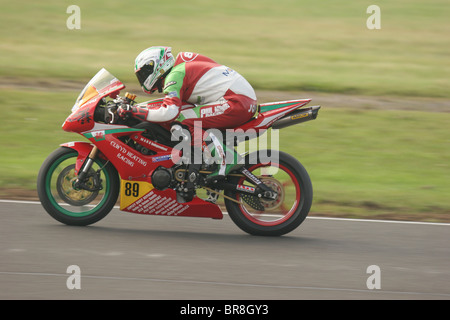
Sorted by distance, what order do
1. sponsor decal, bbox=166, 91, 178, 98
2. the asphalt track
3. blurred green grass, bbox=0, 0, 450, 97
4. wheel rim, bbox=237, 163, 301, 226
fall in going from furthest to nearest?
blurred green grass, bbox=0, 0, 450, 97, wheel rim, bbox=237, 163, 301, 226, sponsor decal, bbox=166, 91, 178, 98, the asphalt track

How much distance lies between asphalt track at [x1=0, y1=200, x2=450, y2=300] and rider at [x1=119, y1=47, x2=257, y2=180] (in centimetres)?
90

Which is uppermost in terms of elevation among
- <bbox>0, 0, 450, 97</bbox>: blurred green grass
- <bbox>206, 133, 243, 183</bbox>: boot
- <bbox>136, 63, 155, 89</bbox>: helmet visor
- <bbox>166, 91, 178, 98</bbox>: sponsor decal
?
<bbox>0, 0, 450, 97</bbox>: blurred green grass

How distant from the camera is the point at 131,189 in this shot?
7.67m

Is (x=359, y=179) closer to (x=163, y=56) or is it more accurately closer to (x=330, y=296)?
(x=163, y=56)

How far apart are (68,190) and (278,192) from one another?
2053 mm

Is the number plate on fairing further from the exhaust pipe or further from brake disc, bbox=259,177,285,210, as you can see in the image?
the exhaust pipe

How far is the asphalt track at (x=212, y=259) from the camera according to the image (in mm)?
5977

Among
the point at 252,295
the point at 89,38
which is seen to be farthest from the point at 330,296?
the point at 89,38

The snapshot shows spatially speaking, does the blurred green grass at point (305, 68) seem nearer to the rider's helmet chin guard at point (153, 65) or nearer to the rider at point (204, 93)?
the rider at point (204, 93)

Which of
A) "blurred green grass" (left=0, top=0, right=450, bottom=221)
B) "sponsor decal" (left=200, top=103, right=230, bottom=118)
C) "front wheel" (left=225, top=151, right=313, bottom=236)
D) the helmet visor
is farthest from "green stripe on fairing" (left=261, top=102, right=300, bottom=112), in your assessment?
"blurred green grass" (left=0, top=0, right=450, bottom=221)

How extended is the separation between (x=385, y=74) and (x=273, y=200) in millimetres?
11238

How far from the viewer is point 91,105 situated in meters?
7.63

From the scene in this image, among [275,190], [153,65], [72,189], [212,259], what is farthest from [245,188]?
[72,189]

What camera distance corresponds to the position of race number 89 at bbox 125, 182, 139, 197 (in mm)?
7656
